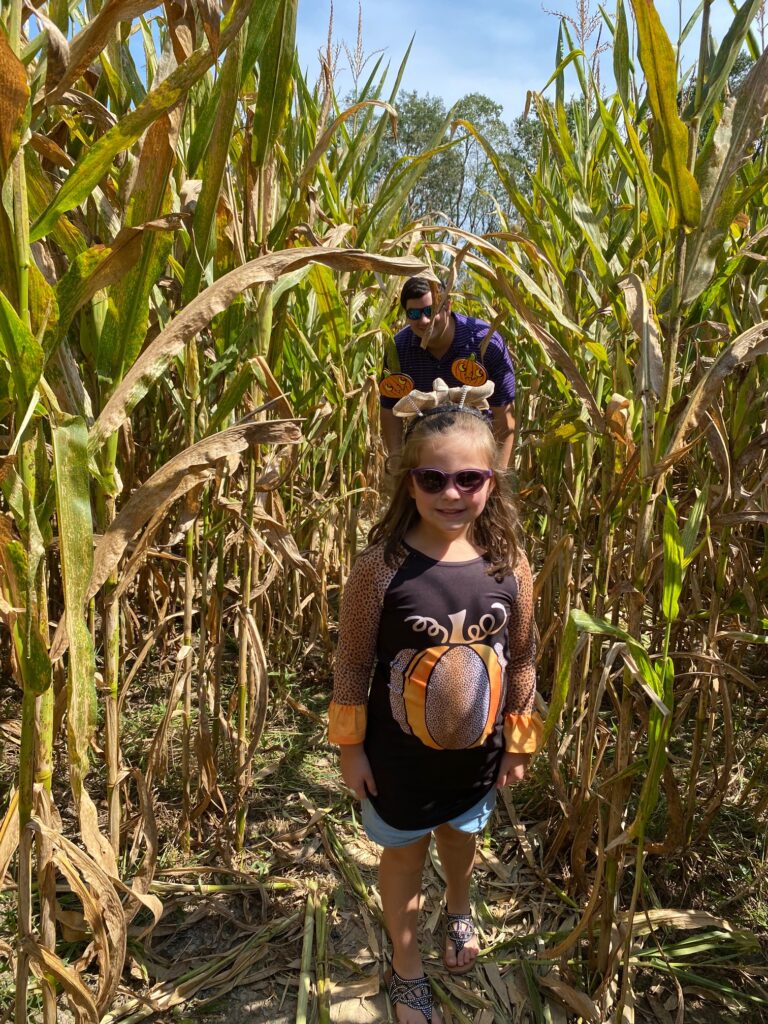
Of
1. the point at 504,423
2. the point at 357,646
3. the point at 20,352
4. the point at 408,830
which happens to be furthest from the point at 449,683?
the point at 504,423

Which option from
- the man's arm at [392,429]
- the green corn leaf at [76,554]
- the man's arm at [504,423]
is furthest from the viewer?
the man's arm at [392,429]

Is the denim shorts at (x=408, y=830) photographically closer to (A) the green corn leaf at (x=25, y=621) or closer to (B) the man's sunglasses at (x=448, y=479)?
(B) the man's sunglasses at (x=448, y=479)

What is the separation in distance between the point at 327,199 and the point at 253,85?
70 cm

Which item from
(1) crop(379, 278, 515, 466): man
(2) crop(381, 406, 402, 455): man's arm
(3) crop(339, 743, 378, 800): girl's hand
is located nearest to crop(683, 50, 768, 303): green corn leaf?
(3) crop(339, 743, 378, 800): girl's hand

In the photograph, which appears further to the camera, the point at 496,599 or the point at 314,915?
the point at 314,915

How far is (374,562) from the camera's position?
1258 mm

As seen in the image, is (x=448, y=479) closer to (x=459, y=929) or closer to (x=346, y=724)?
(x=346, y=724)

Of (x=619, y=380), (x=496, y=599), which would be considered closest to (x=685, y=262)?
(x=619, y=380)

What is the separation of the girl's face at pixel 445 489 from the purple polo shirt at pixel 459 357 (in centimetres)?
100

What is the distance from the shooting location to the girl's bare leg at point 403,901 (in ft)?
4.37

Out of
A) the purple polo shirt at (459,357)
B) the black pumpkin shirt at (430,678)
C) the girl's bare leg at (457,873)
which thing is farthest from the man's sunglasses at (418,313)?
the girl's bare leg at (457,873)

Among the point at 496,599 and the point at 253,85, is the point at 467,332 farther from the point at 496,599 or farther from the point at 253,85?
the point at 496,599

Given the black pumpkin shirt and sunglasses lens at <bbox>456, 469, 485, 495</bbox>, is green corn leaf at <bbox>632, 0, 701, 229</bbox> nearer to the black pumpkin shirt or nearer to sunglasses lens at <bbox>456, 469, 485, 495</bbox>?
sunglasses lens at <bbox>456, 469, 485, 495</bbox>

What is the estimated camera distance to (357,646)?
49.8 inches
